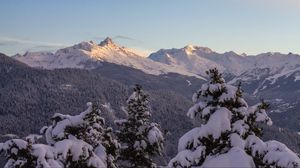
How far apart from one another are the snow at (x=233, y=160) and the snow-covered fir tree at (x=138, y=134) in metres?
15.7

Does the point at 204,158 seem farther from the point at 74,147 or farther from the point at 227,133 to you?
→ the point at 74,147

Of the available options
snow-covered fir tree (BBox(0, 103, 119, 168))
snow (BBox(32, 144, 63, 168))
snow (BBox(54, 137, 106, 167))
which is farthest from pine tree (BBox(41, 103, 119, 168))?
snow (BBox(32, 144, 63, 168))

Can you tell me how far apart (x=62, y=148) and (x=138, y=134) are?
15514 millimetres

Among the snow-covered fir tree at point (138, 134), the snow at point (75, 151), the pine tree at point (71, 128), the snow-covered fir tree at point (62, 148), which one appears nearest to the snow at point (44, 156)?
the snow-covered fir tree at point (62, 148)

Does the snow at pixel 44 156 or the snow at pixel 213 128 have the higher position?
the snow at pixel 213 128

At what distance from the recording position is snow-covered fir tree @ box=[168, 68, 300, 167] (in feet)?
40.7

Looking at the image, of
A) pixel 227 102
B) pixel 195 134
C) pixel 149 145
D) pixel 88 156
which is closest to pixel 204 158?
pixel 195 134

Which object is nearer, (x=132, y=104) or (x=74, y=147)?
(x=74, y=147)

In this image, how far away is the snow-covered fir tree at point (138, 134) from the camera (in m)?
28.4

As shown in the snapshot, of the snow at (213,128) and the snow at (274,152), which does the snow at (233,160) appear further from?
the snow at (213,128)

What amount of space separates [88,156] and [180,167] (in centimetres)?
240

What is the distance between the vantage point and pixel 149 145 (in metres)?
28.5

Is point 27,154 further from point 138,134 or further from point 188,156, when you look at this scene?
point 138,134

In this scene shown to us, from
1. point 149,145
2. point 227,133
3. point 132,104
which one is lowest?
point 149,145
